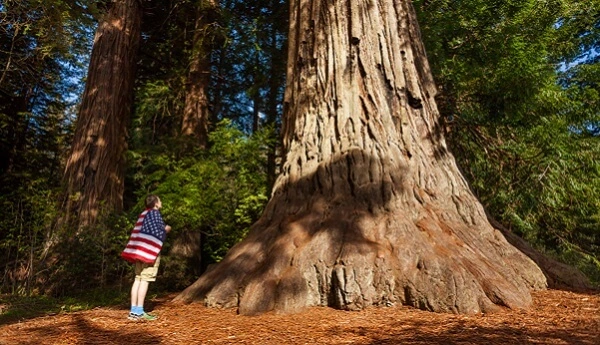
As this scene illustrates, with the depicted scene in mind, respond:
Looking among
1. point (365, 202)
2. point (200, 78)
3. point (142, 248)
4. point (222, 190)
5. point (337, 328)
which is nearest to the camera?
point (337, 328)

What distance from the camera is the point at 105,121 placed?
33.5 ft

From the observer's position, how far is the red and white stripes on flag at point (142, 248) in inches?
193

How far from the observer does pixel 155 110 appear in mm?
11320

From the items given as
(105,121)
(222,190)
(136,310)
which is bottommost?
(136,310)

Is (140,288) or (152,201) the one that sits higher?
(152,201)

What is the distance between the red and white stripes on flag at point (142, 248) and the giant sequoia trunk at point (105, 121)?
4.74 m

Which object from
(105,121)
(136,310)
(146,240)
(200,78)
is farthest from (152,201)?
(200,78)

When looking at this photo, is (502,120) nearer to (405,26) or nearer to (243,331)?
(405,26)

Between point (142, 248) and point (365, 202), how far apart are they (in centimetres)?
254

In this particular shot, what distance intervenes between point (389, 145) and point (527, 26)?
659 cm

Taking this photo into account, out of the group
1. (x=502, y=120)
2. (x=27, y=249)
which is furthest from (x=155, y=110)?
(x=502, y=120)

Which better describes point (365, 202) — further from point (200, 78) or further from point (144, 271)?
point (200, 78)

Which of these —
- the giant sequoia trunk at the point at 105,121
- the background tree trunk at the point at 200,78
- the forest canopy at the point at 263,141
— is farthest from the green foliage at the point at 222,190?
the giant sequoia trunk at the point at 105,121

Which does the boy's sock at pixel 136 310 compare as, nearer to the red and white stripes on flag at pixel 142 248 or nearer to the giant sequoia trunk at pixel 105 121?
the red and white stripes on flag at pixel 142 248
